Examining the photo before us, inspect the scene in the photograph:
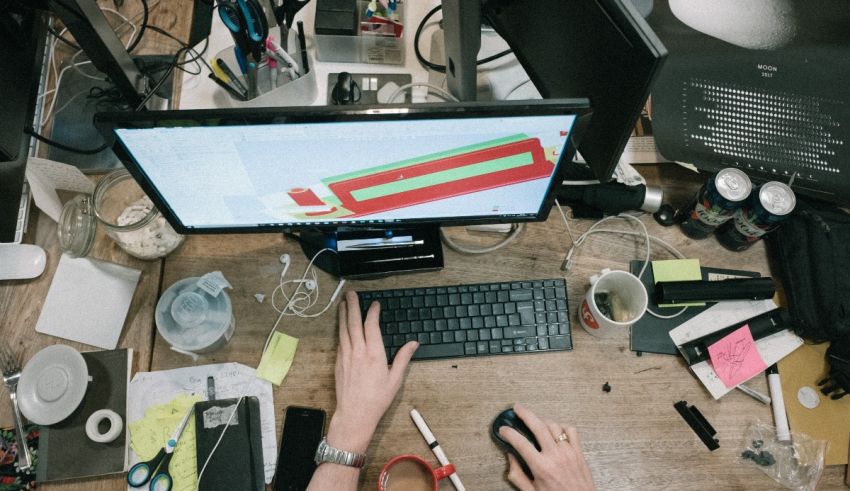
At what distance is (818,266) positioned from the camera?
3.09 feet

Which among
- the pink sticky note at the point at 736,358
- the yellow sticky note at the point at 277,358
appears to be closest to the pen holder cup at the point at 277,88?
the yellow sticky note at the point at 277,358

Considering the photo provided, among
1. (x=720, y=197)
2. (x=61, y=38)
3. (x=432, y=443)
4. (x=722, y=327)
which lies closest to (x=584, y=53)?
(x=720, y=197)

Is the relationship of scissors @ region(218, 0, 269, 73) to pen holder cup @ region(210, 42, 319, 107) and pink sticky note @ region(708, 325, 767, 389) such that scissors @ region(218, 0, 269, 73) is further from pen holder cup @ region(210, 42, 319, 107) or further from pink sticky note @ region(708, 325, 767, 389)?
pink sticky note @ region(708, 325, 767, 389)

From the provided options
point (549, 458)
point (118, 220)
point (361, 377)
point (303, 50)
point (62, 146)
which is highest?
point (303, 50)

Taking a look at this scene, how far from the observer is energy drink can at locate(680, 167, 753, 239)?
91 cm

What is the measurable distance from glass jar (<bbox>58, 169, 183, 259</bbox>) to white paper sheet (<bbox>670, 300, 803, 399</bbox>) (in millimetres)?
925

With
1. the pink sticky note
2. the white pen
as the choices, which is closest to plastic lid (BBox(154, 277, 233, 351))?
the white pen

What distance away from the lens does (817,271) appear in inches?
37.1

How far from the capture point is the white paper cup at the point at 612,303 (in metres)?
0.89

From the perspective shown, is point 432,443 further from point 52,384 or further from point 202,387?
point 52,384

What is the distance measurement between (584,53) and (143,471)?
37.2 inches

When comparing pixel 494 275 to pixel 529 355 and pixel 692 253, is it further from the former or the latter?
pixel 692 253

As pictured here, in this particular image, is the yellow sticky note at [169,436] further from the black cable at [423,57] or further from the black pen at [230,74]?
the black cable at [423,57]

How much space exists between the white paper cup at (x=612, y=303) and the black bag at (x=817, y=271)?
12.1 inches
